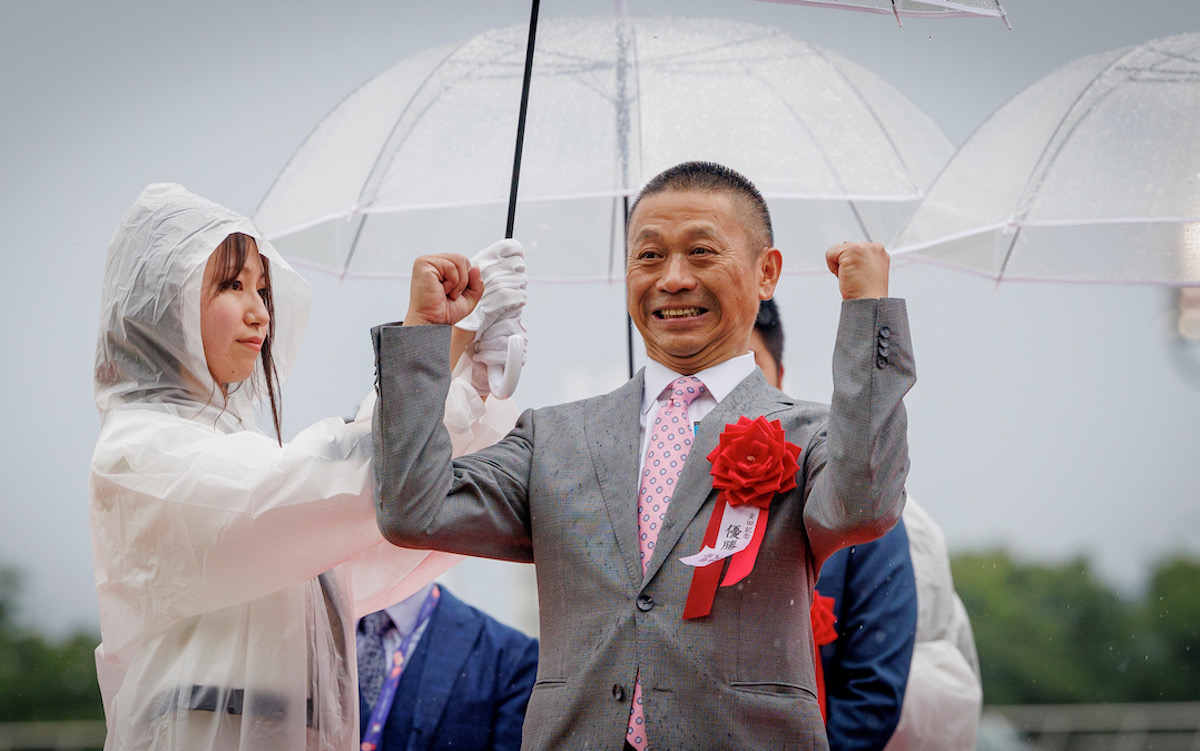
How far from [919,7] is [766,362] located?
3.18 feet

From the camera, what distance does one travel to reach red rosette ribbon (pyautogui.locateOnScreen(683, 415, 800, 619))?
1654mm

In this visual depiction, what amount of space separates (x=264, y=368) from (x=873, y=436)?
119 cm

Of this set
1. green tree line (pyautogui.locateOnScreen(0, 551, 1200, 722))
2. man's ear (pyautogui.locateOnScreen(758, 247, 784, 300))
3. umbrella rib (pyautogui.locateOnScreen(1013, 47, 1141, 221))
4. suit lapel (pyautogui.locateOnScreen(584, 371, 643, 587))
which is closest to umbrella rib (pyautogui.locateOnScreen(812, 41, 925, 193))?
umbrella rib (pyautogui.locateOnScreen(1013, 47, 1141, 221))

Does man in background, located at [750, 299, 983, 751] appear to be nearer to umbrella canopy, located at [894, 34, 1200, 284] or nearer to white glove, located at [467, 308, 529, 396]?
umbrella canopy, located at [894, 34, 1200, 284]

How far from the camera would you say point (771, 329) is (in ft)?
10.2

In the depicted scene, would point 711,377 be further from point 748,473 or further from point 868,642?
point 868,642

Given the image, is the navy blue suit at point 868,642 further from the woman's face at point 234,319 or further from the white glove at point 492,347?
the woman's face at point 234,319

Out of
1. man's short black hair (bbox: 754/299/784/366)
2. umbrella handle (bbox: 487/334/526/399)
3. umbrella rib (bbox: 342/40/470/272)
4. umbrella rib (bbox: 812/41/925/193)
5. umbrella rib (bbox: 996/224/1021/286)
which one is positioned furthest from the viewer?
umbrella rib (bbox: 996/224/1021/286)

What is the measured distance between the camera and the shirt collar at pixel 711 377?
1877 mm

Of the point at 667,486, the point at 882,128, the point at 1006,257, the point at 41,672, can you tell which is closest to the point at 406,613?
the point at 667,486

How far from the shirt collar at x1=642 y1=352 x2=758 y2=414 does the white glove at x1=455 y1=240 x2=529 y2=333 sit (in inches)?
10.0

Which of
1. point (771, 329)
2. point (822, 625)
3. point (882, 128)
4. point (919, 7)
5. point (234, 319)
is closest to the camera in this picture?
point (234, 319)

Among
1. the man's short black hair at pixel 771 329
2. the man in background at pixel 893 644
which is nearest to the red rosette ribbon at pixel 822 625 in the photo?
the man in background at pixel 893 644

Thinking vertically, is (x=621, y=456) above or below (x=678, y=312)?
below
